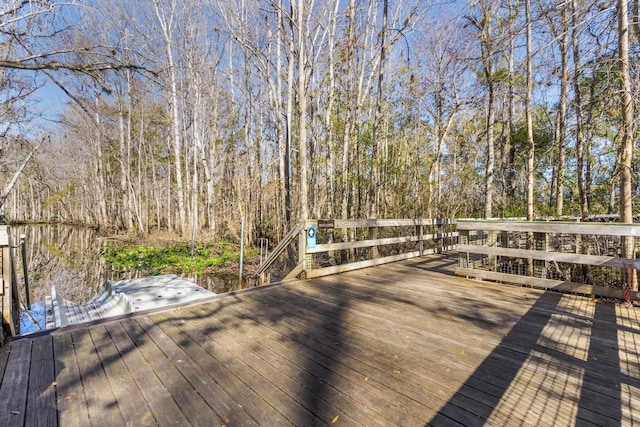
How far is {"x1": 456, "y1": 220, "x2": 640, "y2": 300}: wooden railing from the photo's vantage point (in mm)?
3754

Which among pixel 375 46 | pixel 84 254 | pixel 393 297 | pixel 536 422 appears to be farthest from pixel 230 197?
pixel 536 422

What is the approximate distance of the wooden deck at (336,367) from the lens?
173 centimetres

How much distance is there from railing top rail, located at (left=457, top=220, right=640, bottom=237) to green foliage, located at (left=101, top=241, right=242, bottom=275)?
27.8 ft

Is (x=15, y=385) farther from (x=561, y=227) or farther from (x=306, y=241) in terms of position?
(x=561, y=227)

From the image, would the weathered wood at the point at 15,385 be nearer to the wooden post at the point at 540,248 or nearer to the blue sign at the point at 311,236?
the blue sign at the point at 311,236

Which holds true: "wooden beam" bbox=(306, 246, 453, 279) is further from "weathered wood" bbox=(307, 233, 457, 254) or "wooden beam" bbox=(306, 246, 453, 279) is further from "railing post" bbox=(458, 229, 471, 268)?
"railing post" bbox=(458, 229, 471, 268)

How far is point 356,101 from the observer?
927cm

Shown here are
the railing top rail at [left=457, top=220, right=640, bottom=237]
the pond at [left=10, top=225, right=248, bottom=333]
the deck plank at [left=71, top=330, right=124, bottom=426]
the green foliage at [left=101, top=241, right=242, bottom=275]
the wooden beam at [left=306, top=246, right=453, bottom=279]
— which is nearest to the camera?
the deck plank at [left=71, top=330, right=124, bottom=426]

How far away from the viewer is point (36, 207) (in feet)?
148

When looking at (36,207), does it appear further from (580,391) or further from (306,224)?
(580,391)

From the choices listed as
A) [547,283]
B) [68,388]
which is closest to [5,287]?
[68,388]

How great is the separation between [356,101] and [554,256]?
271 inches

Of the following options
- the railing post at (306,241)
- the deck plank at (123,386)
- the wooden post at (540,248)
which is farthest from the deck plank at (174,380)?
the wooden post at (540,248)

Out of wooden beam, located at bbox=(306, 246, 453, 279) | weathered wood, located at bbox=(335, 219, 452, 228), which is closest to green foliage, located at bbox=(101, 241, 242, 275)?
wooden beam, located at bbox=(306, 246, 453, 279)
